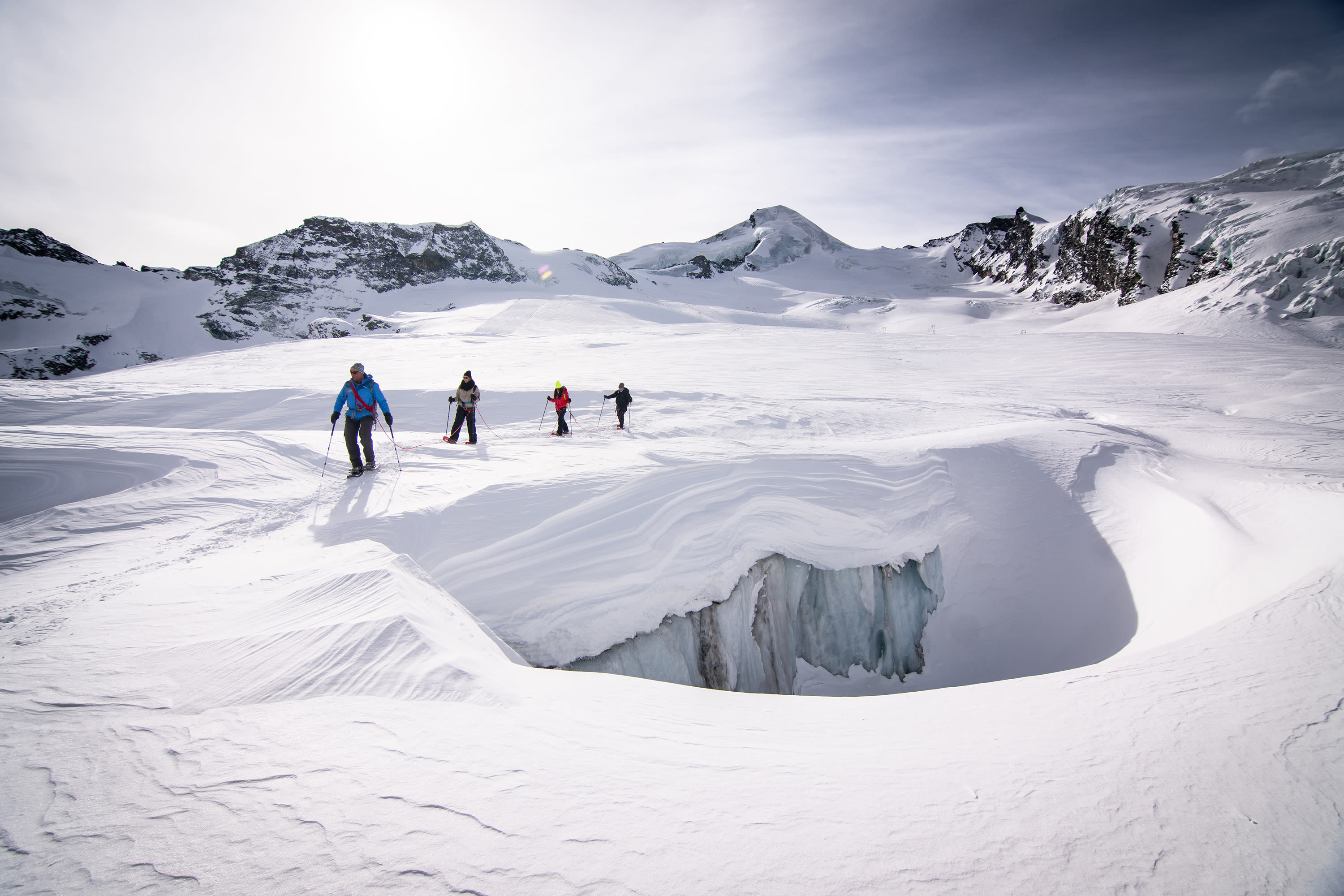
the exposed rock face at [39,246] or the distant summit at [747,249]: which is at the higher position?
the distant summit at [747,249]

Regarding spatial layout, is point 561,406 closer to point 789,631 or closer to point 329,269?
point 789,631

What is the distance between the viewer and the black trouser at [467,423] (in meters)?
8.70

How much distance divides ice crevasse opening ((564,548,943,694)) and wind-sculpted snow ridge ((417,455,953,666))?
124 millimetres

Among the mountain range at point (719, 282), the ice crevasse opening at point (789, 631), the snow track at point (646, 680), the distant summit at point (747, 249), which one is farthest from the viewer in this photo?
the distant summit at point (747, 249)

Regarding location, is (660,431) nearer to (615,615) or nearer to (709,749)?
(615,615)

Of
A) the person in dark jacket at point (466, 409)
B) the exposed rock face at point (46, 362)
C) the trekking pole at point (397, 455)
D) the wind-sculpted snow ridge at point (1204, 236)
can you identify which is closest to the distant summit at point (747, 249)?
the wind-sculpted snow ridge at point (1204, 236)

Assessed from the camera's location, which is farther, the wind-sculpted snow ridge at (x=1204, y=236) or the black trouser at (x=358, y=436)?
the wind-sculpted snow ridge at (x=1204, y=236)

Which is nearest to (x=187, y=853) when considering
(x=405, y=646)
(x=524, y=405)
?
(x=405, y=646)

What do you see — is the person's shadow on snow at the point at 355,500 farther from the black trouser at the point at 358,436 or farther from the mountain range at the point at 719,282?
the mountain range at the point at 719,282

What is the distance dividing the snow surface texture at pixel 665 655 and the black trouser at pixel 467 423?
0.59 metres

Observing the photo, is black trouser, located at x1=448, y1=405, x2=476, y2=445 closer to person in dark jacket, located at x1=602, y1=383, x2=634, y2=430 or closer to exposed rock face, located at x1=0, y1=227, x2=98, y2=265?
person in dark jacket, located at x1=602, y1=383, x2=634, y2=430

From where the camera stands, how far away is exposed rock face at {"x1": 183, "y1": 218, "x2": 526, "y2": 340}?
41938 millimetres

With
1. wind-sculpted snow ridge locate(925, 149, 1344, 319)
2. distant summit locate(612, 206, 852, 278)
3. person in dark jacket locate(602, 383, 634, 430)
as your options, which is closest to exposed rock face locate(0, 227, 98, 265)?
distant summit locate(612, 206, 852, 278)

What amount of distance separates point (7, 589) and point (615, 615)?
3.70 metres
